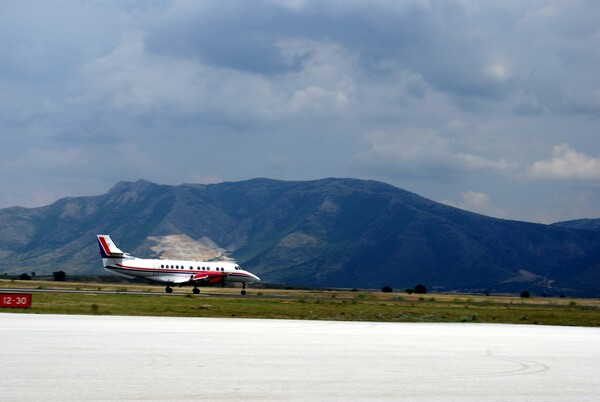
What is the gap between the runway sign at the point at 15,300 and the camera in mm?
53625

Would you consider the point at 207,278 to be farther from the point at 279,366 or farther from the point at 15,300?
the point at 279,366

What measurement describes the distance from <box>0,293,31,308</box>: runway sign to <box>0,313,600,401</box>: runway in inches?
680

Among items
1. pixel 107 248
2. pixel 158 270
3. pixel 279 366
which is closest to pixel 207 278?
pixel 158 270

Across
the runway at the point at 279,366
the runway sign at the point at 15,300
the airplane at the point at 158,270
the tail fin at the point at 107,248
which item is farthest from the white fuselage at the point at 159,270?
the runway at the point at 279,366

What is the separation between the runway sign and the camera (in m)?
53.6

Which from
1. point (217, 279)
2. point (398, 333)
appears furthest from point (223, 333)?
point (217, 279)

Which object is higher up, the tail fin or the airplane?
the tail fin

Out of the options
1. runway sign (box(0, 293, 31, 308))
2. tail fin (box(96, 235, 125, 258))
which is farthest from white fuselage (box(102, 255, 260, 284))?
runway sign (box(0, 293, 31, 308))

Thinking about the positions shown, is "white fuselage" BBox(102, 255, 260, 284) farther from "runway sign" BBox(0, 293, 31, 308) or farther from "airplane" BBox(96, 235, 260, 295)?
"runway sign" BBox(0, 293, 31, 308)

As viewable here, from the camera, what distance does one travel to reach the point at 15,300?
53844 millimetres

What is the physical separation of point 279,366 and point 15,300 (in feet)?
115

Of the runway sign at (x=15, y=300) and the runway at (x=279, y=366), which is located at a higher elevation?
the runway sign at (x=15, y=300)

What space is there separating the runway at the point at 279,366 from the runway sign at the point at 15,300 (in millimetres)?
17262

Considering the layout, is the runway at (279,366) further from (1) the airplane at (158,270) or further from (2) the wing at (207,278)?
(2) the wing at (207,278)
